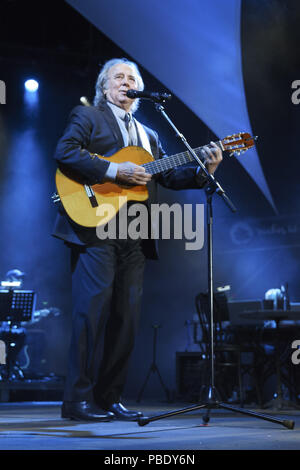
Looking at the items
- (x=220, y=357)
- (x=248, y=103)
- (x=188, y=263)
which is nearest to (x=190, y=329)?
(x=188, y=263)

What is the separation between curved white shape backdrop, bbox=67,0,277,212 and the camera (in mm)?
6664

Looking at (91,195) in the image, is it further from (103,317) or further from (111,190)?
(103,317)

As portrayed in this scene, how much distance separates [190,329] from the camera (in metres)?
8.83

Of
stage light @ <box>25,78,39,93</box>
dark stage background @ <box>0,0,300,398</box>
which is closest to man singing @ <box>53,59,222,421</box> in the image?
dark stage background @ <box>0,0,300,398</box>

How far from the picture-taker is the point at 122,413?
2605 mm

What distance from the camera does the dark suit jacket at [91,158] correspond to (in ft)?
8.55

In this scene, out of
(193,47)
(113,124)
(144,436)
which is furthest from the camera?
(193,47)

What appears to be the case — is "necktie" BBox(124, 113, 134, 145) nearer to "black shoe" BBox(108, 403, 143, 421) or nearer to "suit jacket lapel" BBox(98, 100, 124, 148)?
"suit jacket lapel" BBox(98, 100, 124, 148)

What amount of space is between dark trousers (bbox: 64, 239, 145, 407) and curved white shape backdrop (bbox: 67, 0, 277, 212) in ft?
15.4

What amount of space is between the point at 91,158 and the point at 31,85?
6.81 metres

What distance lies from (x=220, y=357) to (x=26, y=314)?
7.78 ft
